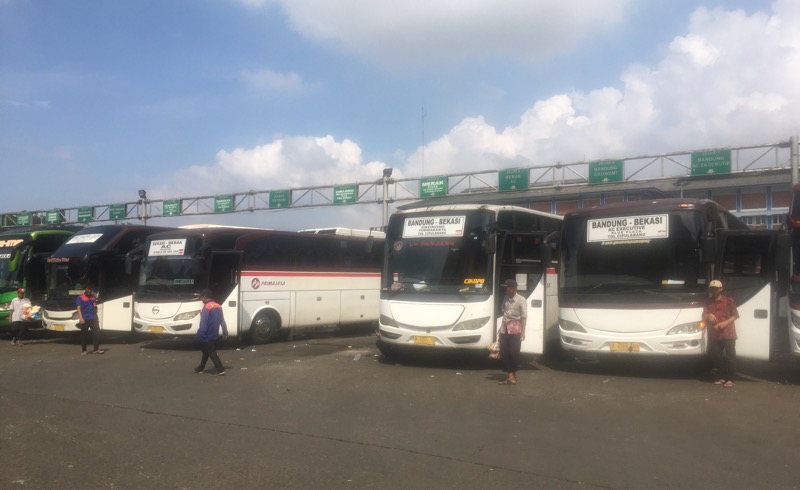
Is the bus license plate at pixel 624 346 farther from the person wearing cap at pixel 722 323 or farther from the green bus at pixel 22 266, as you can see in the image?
the green bus at pixel 22 266

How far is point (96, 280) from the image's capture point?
18641mm

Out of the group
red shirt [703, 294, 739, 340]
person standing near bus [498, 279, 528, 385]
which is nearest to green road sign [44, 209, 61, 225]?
person standing near bus [498, 279, 528, 385]

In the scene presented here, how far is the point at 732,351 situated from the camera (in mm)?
11031

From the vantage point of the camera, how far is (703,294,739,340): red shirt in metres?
10.8

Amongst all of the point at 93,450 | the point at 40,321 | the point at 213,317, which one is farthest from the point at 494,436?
the point at 40,321

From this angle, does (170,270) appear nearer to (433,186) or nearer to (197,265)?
(197,265)

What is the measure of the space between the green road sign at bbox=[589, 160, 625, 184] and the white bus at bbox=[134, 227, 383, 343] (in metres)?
13.8

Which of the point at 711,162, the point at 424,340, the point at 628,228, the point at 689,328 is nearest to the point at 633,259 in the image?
the point at 628,228

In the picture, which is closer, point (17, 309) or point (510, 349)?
point (510, 349)

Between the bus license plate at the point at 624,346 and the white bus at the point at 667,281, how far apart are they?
2cm

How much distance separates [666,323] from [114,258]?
50.0ft

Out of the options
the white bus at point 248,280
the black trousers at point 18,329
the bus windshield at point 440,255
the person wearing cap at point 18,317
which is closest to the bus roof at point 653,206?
the bus windshield at point 440,255

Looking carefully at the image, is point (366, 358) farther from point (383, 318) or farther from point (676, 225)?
point (676, 225)

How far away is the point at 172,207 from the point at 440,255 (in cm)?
3474
